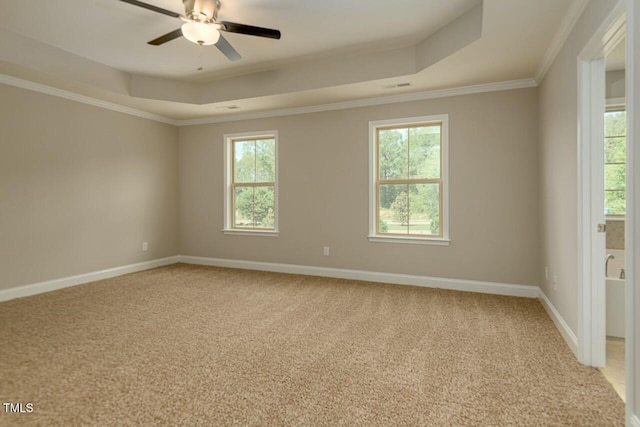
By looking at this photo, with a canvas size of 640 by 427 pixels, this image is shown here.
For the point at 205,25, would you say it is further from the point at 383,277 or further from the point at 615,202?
the point at 615,202

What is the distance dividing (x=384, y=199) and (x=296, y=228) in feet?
4.70

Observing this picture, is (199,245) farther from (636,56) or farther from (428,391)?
(636,56)

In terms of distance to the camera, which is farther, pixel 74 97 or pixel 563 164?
pixel 74 97

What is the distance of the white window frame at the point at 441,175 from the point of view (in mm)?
4320

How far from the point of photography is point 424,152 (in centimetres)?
451

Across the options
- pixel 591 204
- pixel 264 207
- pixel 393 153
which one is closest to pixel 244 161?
pixel 264 207

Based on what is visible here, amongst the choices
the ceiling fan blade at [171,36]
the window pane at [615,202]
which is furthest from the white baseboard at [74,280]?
the window pane at [615,202]

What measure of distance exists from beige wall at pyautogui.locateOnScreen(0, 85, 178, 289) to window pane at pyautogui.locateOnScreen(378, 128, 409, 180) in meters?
3.78

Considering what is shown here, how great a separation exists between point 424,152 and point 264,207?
2.68 metres

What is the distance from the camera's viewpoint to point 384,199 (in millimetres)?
4762

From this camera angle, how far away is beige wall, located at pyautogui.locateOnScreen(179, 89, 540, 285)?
3.99m

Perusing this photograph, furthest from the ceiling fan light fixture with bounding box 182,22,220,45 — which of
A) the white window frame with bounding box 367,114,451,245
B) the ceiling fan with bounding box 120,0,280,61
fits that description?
the white window frame with bounding box 367,114,451,245

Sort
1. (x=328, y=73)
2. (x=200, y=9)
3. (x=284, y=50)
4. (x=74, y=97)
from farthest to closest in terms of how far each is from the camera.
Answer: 1. (x=74, y=97)
2. (x=328, y=73)
3. (x=284, y=50)
4. (x=200, y=9)

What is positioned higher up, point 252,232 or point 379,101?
point 379,101
